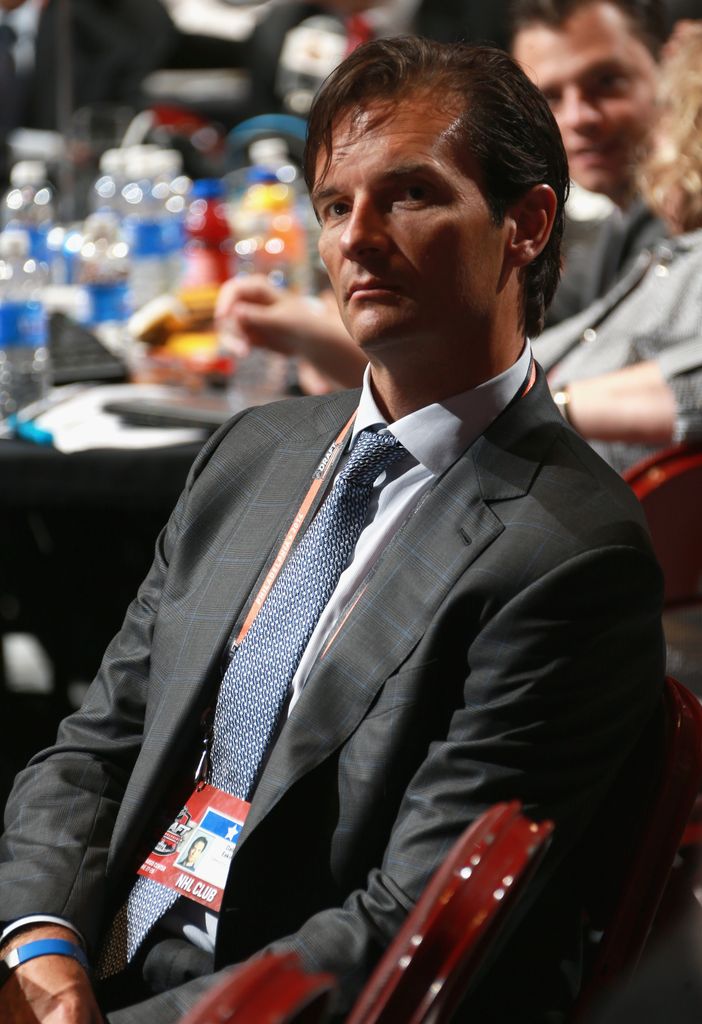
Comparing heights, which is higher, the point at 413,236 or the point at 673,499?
the point at 413,236

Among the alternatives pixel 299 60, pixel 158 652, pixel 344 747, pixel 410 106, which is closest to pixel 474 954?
→ pixel 344 747

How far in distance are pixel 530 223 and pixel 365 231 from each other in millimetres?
164

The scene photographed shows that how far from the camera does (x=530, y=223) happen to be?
1.21 metres

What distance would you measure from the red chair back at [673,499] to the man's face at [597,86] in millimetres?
1004

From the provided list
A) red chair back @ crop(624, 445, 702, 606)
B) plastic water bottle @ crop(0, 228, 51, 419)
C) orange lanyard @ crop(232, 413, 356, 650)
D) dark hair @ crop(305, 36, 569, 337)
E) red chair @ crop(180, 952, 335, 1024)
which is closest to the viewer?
red chair @ crop(180, 952, 335, 1024)

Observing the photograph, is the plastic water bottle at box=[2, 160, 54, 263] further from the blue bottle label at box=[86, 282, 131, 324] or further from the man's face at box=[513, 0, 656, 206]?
the man's face at box=[513, 0, 656, 206]

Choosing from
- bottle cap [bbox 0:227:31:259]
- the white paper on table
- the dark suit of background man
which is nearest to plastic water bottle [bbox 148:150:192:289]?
bottle cap [bbox 0:227:31:259]

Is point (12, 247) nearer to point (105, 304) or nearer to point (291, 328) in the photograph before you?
point (105, 304)

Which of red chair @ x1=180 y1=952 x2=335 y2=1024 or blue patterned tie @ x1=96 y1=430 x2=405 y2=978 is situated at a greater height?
red chair @ x1=180 y1=952 x2=335 y2=1024

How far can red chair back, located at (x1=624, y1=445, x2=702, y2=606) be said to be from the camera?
162 centimetres

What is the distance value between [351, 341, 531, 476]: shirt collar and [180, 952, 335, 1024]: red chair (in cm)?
57

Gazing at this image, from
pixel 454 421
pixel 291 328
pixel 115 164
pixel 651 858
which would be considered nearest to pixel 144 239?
pixel 115 164

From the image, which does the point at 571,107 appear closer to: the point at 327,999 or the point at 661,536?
the point at 661,536

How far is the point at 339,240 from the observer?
1177 millimetres
